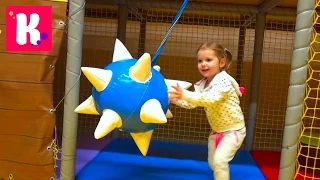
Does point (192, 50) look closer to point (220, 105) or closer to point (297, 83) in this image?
point (220, 105)

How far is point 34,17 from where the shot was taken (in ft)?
4.83

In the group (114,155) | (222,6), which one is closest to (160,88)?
(114,155)

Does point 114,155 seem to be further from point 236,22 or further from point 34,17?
point 236,22

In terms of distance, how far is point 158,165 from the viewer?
1841 mm

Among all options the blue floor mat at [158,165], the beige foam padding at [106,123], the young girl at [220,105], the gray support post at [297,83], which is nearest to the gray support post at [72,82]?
the blue floor mat at [158,165]

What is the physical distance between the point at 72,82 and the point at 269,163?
108 cm

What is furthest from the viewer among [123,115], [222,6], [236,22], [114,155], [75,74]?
[236,22]

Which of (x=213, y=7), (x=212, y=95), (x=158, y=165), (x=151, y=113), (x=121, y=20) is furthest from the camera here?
(x=121, y=20)

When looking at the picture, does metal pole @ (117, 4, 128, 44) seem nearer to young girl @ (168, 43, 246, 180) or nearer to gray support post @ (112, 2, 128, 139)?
gray support post @ (112, 2, 128, 139)

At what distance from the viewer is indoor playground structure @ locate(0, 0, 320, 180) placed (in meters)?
1.33

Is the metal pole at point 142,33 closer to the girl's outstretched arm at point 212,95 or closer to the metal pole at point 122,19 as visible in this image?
the metal pole at point 122,19

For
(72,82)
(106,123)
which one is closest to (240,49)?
(72,82)

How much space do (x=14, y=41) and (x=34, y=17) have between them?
0.39 feet

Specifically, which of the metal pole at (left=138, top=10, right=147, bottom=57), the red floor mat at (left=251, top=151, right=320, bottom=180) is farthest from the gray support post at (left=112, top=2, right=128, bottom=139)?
the red floor mat at (left=251, top=151, right=320, bottom=180)
